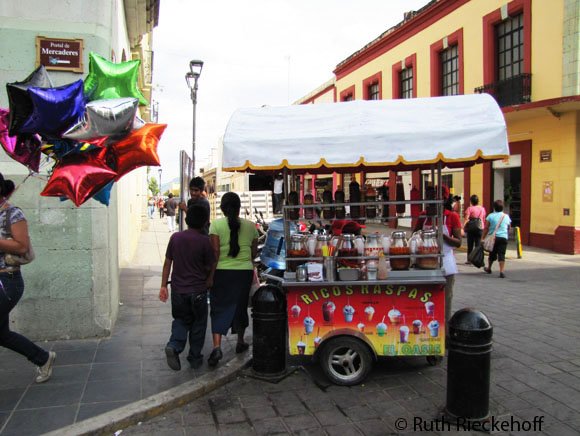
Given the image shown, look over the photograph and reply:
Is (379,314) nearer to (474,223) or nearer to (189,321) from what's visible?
(189,321)

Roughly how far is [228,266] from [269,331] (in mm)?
812

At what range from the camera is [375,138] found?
4.50 metres

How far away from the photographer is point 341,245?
4.82 meters

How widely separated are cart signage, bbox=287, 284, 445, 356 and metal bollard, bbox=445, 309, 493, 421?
737 mm

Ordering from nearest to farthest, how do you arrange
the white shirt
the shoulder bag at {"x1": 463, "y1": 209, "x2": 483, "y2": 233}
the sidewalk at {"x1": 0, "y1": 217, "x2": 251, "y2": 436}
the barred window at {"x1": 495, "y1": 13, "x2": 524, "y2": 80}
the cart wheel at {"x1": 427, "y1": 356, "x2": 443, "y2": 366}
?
1. the sidewalk at {"x1": 0, "y1": 217, "x2": 251, "y2": 436}
2. the cart wheel at {"x1": 427, "y1": 356, "x2": 443, "y2": 366}
3. the white shirt
4. the shoulder bag at {"x1": 463, "y1": 209, "x2": 483, "y2": 233}
5. the barred window at {"x1": 495, "y1": 13, "x2": 524, "y2": 80}

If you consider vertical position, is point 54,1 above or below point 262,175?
above

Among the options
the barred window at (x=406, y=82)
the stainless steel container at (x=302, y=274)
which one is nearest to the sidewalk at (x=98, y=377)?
the stainless steel container at (x=302, y=274)

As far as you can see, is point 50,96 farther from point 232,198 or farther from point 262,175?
point 262,175

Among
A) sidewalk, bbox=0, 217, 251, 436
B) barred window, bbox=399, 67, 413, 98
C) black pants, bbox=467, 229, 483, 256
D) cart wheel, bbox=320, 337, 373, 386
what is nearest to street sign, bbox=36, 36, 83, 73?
sidewalk, bbox=0, 217, 251, 436

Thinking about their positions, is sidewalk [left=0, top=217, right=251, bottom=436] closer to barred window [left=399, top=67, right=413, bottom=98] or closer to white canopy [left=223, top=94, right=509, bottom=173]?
white canopy [left=223, top=94, right=509, bottom=173]

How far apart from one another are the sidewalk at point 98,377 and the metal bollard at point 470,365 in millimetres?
2208

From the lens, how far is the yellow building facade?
1362cm

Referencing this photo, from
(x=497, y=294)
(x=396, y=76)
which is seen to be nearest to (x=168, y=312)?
(x=497, y=294)

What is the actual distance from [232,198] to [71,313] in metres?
2.48
